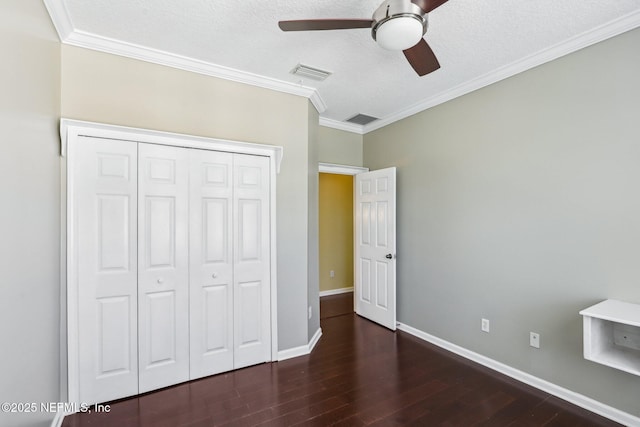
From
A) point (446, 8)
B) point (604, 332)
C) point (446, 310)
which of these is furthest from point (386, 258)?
point (446, 8)

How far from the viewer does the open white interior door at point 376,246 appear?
3699 mm

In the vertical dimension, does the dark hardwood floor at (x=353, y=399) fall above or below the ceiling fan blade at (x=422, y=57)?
below

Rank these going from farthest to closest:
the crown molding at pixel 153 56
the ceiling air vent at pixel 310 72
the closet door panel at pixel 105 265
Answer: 1. the ceiling air vent at pixel 310 72
2. the closet door panel at pixel 105 265
3. the crown molding at pixel 153 56

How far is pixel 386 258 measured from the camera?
375 centimetres

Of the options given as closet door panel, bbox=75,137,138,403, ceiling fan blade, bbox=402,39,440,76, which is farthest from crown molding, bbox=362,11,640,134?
closet door panel, bbox=75,137,138,403

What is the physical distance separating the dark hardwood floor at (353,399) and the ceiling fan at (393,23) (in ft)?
8.10

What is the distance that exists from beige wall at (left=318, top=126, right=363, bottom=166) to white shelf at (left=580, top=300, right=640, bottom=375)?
3014 millimetres

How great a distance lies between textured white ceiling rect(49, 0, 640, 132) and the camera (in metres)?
1.91

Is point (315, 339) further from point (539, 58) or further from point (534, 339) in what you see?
point (539, 58)

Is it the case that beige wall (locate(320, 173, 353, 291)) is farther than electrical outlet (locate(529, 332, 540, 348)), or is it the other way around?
beige wall (locate(320, 173, 353, 291))

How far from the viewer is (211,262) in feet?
8.64

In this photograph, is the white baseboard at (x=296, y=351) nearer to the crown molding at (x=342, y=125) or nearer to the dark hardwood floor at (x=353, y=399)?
the dark hardwood floor at (x=353, y=399)

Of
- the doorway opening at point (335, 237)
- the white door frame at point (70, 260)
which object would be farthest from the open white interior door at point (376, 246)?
the white door frame at point (70, 260)

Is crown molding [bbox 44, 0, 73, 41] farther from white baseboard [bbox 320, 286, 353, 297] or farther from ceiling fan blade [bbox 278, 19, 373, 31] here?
white baseboard [bbox 320, 286, 353, 297]
